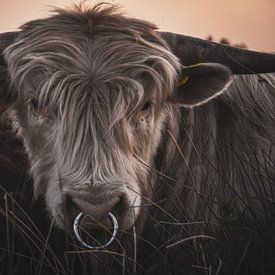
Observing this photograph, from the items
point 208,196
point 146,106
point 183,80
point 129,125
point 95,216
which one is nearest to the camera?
point 95,216

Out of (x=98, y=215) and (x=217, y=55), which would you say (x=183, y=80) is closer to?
(x=217, y=55)

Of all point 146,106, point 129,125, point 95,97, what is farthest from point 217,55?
point 95,97

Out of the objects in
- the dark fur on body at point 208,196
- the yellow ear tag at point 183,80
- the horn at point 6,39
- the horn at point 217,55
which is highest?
the horn at point 217,55

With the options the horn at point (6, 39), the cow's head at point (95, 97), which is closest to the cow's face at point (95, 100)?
the cow's head at point (95, 97)

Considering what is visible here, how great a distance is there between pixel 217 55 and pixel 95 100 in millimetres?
1222

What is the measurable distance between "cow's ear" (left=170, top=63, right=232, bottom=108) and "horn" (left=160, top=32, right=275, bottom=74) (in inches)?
7.3

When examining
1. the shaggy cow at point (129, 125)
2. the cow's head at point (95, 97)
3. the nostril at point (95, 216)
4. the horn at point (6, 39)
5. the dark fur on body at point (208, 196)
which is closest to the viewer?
the dark fur on body at point (208, 196)

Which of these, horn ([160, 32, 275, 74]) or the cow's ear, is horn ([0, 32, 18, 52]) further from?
the cow's ear

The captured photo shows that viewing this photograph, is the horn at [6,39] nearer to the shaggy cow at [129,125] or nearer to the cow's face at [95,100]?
the shaggy cow at [129,125]

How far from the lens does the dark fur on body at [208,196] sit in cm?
361

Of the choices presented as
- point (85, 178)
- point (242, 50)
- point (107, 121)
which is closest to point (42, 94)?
point (107, 121)

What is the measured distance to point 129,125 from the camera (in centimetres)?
478

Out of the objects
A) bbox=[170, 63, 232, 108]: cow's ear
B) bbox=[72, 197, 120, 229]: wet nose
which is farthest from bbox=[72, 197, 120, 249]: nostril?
bbox=[170, 63, 232, 108]: cow's ear

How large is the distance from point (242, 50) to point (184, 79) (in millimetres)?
562
